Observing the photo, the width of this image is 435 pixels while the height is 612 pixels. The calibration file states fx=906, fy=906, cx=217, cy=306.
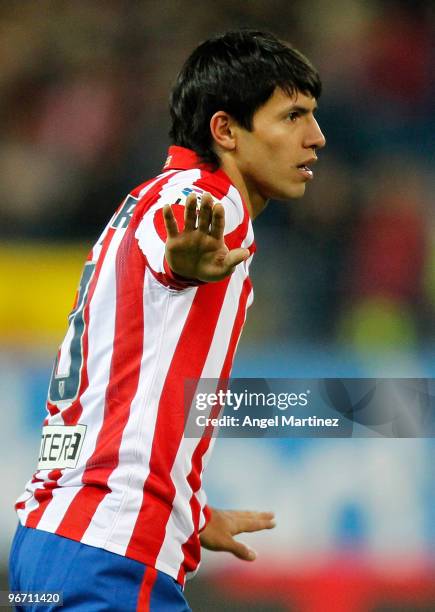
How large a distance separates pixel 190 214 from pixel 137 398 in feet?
1.04

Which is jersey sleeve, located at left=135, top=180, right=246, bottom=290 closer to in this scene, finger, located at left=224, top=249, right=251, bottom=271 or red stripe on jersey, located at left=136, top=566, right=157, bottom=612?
finger, located at left=224, top=249, right=251, bottom=271

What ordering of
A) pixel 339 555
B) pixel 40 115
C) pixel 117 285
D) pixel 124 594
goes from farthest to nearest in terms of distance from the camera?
pixel 40 115 → pixel 339 555 → pixel 117 285 → pixel 124 594

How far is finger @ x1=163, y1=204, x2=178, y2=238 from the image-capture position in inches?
48.4

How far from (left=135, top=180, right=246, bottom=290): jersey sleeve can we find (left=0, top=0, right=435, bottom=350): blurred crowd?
7.65ft

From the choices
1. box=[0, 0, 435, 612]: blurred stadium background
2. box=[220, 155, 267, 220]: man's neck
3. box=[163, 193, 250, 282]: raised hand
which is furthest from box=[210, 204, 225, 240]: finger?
box=[0, 0, 435, 612]: blurred stadium background

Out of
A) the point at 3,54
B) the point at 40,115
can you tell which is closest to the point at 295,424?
the point at 40,115

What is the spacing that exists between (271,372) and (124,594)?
2286 millimetres

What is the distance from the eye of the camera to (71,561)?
134 cm

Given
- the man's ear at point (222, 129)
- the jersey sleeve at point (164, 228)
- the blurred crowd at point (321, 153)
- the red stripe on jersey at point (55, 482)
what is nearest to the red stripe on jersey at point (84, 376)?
the red stripe on jersey at point (55, 482)

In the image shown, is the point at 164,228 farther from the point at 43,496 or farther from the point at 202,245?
the point at 43,496

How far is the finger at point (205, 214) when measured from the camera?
121 cm

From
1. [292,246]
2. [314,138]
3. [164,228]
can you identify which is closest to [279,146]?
[314,138]

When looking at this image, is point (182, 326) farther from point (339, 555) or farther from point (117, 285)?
point (339, 555)

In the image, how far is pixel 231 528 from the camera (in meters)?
1.81
